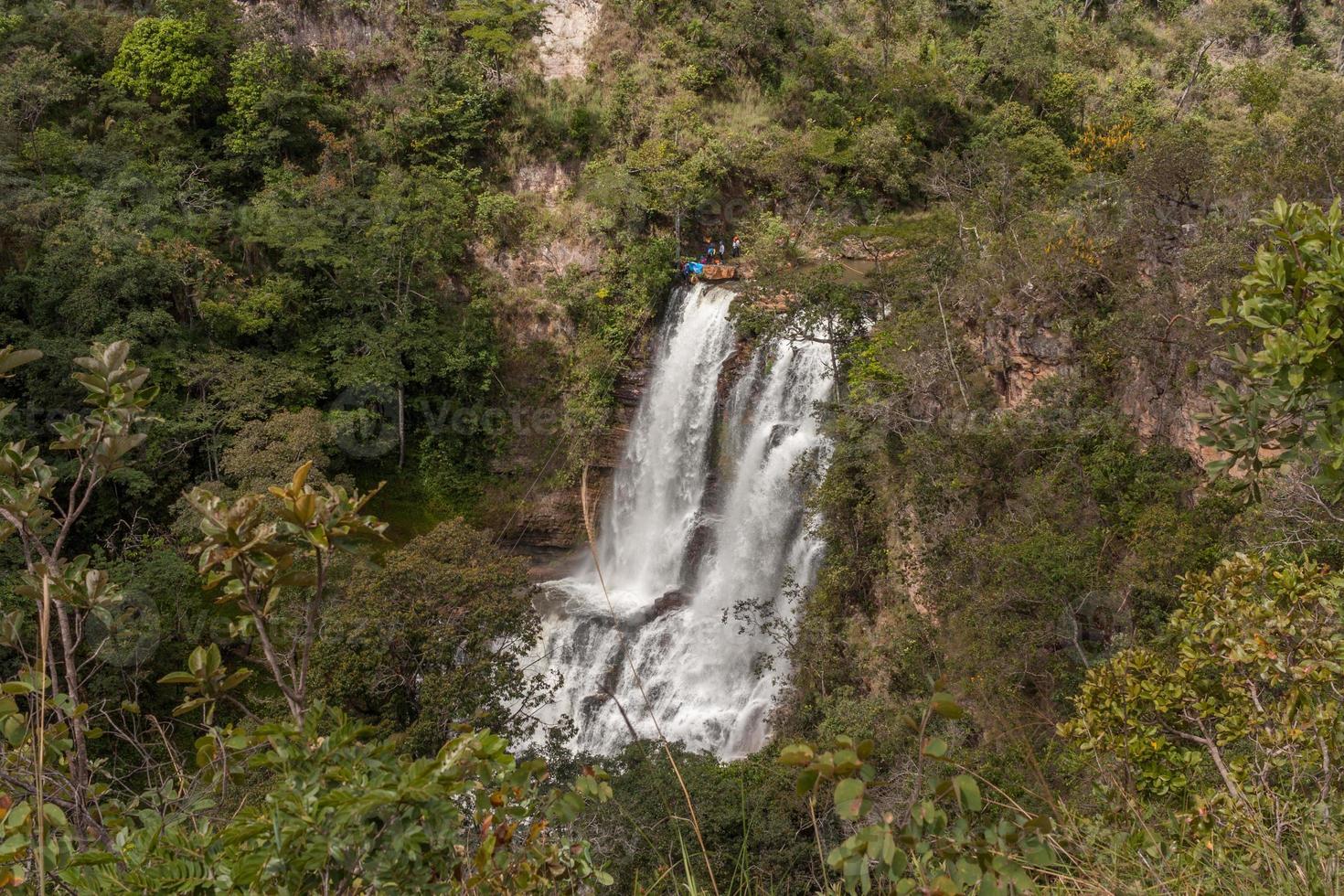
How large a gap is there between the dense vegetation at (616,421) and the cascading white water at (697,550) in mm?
836

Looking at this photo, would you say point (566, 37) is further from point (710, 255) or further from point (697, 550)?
point (697, 550)

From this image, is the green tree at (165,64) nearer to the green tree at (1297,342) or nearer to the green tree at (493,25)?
the green tree at (493,25)

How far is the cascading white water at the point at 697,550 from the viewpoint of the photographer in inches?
537

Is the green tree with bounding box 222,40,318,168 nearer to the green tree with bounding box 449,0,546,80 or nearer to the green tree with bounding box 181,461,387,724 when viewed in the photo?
the green tree with bounding box 449,0,546,80

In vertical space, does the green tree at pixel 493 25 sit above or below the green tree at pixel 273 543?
above

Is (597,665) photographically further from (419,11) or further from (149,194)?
(419,11)

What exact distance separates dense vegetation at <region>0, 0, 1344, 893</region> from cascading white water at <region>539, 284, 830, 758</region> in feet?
2.74

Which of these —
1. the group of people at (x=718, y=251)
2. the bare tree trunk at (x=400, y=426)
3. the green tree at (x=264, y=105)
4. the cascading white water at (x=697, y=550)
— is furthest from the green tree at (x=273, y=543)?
the green tree at (x=264, y=105)

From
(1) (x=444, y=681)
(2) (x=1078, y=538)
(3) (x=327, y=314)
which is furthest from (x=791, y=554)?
(3) (x=327, y=314)

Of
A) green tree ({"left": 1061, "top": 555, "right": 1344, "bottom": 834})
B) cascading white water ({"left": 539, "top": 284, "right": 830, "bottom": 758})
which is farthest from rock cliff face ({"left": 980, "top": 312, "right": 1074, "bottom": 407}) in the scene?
green tree ({"left": 1061, "top": 555, "right": 1344, "bottom": 834})

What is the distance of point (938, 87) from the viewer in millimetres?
20266

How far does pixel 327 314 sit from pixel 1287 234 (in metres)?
16.9

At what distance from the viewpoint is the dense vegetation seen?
210cm

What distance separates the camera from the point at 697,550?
15711 millimetres
